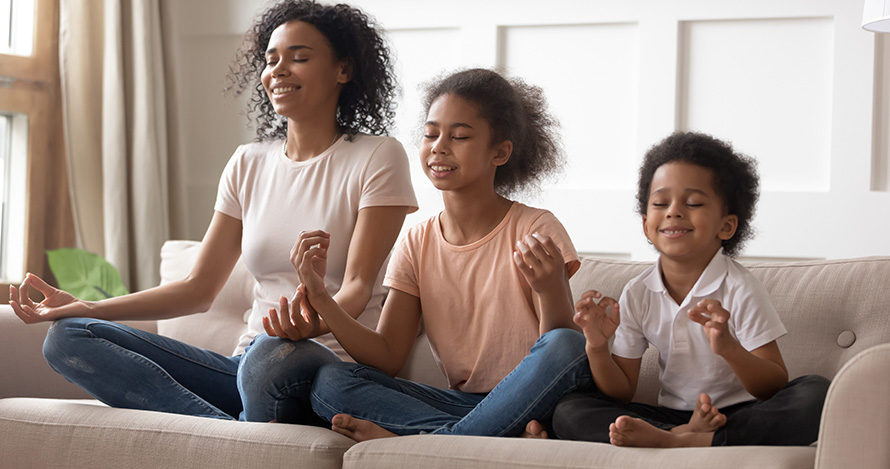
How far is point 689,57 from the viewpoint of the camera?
2.65m

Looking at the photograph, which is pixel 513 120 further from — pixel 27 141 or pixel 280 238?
pixel 27 141

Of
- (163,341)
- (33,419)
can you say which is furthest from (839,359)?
(33,419)

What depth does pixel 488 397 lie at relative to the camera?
1.49 metres

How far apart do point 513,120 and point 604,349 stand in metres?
0.50

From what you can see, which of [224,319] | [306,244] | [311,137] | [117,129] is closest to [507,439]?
[306,244]

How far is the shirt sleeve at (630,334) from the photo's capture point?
1.58 metres

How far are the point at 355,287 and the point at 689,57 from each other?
1383mm

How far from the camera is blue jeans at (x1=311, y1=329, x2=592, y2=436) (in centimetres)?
146

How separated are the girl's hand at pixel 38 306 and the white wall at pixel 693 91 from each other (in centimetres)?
103

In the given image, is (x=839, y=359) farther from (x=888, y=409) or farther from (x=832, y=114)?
(x=832, y=114)

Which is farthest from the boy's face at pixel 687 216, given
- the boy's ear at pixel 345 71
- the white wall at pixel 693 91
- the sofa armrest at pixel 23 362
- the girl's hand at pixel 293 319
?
the sofa armrest at pixel 23 362

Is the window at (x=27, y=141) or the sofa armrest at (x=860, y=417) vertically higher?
the window at (x=27, y=141)

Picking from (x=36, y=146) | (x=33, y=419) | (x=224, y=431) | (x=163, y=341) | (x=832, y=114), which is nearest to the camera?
(x=224, y=431)

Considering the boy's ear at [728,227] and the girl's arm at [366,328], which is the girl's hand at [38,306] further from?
the boy's ear at [728,227]
